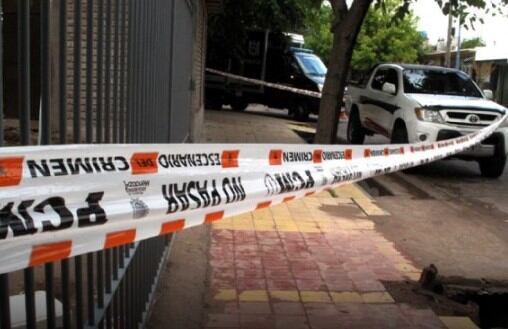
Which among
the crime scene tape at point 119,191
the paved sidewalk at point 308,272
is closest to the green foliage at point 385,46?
the paved sidewalk at point 308,272

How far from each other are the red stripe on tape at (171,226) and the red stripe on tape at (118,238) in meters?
0.24

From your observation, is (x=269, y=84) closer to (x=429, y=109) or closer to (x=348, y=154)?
(x=429, y=109)

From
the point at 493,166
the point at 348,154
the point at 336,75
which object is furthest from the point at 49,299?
the point at 493,166

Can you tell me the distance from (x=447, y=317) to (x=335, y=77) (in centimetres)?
652

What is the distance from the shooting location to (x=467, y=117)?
35.6 ft

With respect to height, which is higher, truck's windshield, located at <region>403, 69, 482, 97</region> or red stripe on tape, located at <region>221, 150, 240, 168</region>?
truck's windshield, located at <region>403, 69, 482, 97</region>

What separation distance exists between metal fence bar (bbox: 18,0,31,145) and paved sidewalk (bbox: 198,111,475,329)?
2.75m

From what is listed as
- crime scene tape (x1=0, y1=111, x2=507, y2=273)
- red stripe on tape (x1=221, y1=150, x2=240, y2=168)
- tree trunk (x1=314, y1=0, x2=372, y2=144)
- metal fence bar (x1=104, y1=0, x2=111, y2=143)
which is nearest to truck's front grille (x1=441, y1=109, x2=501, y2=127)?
tree trunk (x1=314, y1=0, x2=372, y2=144)

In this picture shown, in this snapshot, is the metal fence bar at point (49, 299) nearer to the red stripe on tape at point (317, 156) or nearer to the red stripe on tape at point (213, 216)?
the red stripe on tape at point (213, 216)

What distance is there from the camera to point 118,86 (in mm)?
2965

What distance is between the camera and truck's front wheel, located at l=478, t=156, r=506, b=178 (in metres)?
11.4

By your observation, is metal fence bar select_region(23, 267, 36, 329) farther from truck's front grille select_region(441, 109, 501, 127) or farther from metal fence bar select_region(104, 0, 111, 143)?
truck's front grille select_region(441, 109, 501, 127)

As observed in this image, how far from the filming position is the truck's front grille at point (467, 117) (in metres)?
10.8

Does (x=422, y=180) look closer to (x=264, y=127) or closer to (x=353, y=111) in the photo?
(x=353, y=111)
